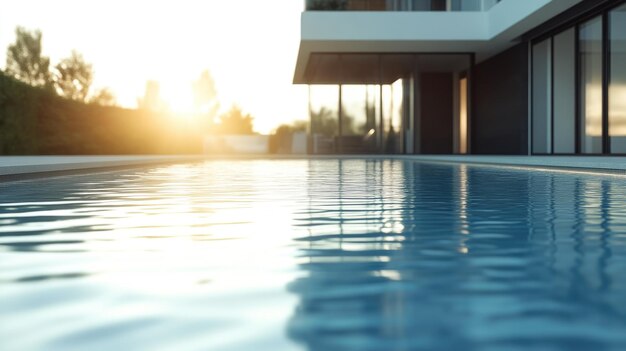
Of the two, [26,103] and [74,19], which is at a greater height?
[74,19]

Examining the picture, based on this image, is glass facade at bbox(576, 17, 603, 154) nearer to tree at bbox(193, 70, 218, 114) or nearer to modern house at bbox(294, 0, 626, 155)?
modern house at bbox(294, 0, 626, 155)

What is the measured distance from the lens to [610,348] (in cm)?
137

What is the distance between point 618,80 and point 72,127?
1395cm

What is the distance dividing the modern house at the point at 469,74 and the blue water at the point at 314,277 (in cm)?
841

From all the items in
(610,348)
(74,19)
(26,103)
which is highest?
(74,19)

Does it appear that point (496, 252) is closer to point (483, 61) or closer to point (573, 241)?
point (573, 241)

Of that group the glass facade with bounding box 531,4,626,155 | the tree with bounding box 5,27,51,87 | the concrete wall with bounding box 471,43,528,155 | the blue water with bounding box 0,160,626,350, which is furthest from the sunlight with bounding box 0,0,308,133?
the blue water with bounding box 0,160,626,350

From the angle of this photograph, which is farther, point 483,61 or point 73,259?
point 483,61

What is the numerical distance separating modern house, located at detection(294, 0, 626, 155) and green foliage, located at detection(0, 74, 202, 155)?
497 cm

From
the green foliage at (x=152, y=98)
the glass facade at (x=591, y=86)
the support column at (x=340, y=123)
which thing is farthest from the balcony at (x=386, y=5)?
the green foliage at (x=152, y=98)

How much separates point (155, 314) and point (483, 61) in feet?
59.5

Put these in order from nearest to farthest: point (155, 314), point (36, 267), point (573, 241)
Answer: point (155, 314) < point (36, 267) < point (573, 241)

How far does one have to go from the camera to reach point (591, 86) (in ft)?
39.8

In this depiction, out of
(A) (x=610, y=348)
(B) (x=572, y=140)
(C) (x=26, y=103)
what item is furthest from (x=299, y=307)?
(C) (x=26, y=103)
